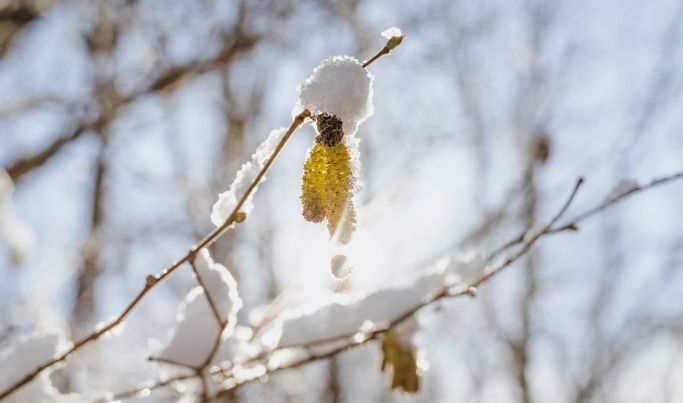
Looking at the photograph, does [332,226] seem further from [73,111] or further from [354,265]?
[73,111]

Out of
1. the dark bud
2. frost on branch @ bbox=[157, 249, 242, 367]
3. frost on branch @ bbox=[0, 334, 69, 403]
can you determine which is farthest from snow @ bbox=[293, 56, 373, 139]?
frost on branch @ bbox=[0, 334, 69, 403]

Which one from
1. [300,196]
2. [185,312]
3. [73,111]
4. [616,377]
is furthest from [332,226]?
[616,377]

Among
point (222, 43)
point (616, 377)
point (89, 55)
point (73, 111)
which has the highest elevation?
point (89, 55)

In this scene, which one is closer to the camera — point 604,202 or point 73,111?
point 604,202

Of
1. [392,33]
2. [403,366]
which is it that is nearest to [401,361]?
[403,366]

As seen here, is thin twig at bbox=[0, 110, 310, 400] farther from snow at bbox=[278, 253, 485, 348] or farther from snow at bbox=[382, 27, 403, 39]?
snow at bbox=[278, 253, 485, 348]

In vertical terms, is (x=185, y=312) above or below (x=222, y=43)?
below

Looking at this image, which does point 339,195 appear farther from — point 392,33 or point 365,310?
point 365,310

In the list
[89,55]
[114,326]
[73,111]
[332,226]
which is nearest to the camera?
[332,226]
